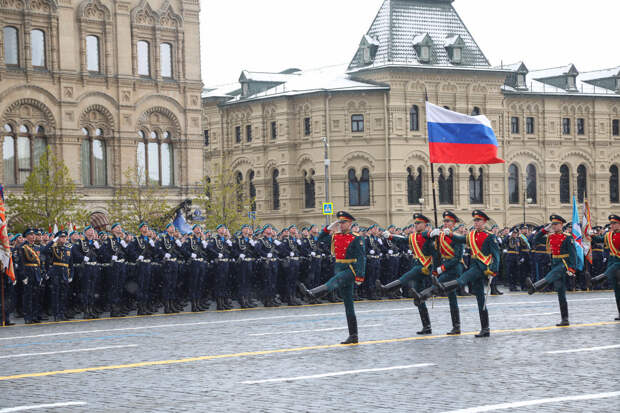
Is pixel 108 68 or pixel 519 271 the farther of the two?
pixel 108 68

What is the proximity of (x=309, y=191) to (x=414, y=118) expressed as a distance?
25.2 ft

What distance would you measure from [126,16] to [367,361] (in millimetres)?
35208

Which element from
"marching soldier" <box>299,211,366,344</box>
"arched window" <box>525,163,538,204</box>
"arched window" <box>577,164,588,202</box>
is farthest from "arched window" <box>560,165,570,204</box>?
"marching soldier" <box>299,211,366,344</box>

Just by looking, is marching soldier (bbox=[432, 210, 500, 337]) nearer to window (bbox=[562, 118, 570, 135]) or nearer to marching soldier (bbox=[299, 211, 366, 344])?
marching soldier (bbox=[299, 211, 366, 344])

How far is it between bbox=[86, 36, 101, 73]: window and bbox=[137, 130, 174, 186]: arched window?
357cm

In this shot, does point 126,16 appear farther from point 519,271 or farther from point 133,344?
point 133,344

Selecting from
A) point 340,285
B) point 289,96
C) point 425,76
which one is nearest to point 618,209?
point 425,76

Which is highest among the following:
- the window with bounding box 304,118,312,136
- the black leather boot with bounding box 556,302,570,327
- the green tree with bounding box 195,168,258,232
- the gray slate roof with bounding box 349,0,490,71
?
the gray slate roof with bounding box 349,0,490,71

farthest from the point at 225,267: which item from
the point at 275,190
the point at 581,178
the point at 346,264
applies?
the point at 581,178

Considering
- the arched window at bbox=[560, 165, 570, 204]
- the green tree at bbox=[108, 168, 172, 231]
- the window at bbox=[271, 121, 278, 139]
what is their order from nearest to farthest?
the green tree at bbox=[108, 168, 172, 231], the window at bbox=[271, 121, 278, 139], the arched window at bbox=[560, 165, 570, 204]

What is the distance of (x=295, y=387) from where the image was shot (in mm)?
10523

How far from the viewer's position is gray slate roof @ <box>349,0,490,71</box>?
201 feet

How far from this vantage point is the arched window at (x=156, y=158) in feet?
153

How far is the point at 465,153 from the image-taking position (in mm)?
19797
